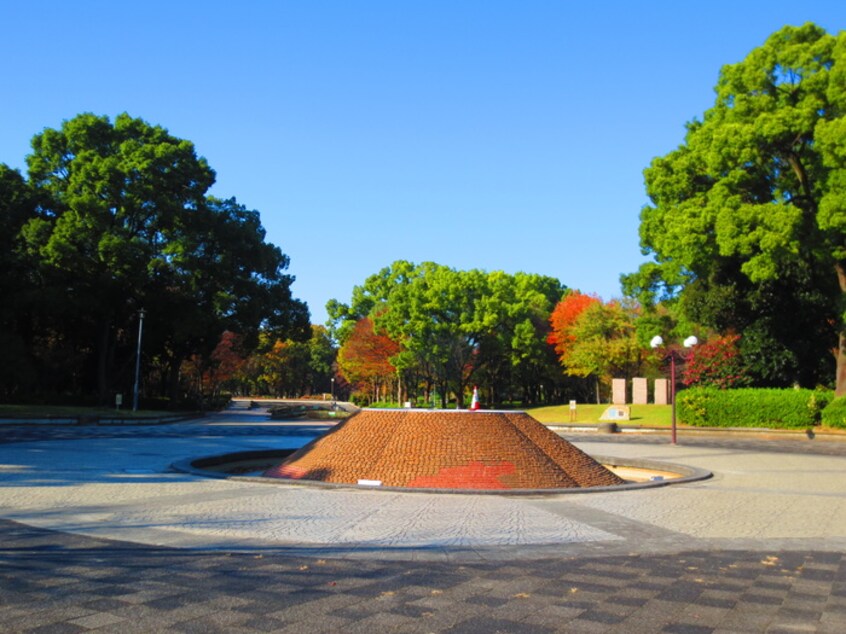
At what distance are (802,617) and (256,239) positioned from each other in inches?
1690

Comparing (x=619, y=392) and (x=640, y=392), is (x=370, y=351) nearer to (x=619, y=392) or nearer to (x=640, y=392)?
(x=619, y=392)

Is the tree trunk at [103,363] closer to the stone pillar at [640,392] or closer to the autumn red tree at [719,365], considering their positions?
the autumn red tree at [719,365]

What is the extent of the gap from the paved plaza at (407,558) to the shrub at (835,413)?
18.1 meters

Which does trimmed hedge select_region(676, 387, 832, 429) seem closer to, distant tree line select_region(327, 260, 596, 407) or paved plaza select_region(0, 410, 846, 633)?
distant tree line select_region(327, 260, 596, 407)

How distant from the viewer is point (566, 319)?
186 ft

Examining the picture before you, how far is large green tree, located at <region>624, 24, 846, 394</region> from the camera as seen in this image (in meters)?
29.6

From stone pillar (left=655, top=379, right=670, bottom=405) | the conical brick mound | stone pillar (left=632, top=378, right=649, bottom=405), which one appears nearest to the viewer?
the conical brick mound

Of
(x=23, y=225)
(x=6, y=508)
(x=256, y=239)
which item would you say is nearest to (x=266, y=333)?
(x=256, y=239)

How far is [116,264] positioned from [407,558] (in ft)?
115

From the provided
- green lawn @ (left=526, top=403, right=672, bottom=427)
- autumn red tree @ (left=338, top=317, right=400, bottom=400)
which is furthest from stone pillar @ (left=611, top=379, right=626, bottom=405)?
autumn red tree @ (left=338, top=317, right=400, bottom=400)

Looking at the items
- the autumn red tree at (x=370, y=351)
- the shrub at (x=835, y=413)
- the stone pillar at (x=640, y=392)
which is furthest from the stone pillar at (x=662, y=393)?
the autumn red tree at (x=370, y=351)

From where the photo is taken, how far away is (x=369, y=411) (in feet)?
47.9

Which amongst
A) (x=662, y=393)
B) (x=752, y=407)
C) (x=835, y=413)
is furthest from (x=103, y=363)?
(x=835, y=413)

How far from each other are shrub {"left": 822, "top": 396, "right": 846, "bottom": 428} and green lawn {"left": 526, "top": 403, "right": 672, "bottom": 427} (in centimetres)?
725
